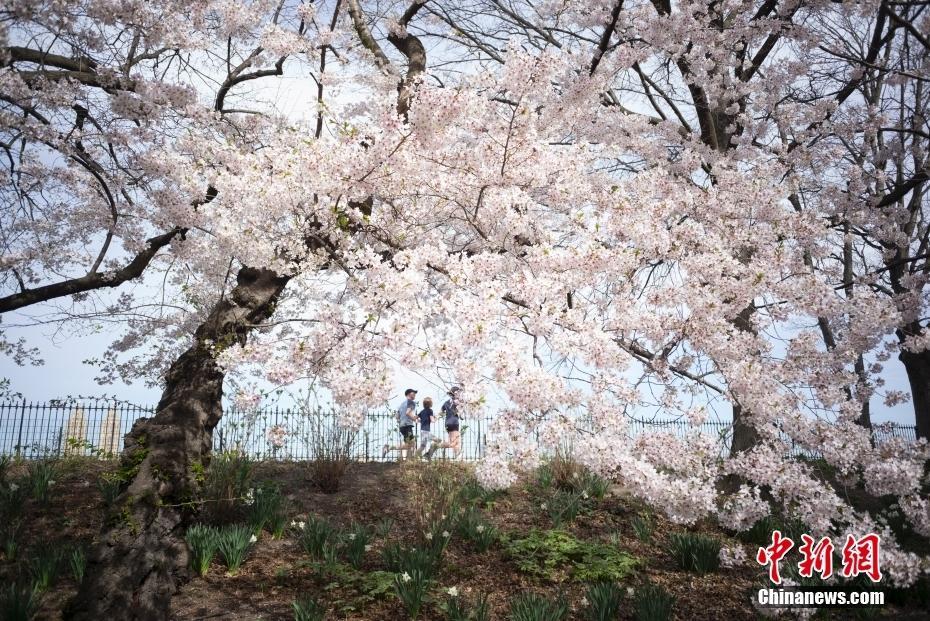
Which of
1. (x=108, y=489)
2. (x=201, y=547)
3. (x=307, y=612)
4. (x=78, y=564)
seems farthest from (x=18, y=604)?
(x=108, y=489)

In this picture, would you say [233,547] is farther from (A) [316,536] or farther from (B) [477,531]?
(B) [477,531]

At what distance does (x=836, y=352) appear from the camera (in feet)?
17.6

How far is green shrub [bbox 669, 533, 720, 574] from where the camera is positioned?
21.3ft

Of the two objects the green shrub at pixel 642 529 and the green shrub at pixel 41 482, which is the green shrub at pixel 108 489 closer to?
the green shrub at pixel 41 482

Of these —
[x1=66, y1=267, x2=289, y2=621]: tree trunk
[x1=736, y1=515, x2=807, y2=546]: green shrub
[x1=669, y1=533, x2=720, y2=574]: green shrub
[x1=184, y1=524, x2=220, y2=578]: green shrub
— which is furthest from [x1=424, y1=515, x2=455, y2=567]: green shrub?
[x1=736, y1=515, x2=807, y2=546]: green shrub

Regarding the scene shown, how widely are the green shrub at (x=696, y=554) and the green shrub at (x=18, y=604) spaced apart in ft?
20.9

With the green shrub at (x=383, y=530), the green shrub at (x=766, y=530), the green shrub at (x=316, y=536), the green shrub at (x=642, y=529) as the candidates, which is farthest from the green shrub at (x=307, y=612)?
the green shrub at (x=766, y=530)

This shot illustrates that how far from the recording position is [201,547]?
5930 mm

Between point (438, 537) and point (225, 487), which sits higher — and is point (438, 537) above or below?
below

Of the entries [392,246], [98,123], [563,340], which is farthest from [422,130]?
[98,123]

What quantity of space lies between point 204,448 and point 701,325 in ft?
17.9

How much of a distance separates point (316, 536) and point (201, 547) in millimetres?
1156

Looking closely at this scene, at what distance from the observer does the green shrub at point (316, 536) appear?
6238 mm

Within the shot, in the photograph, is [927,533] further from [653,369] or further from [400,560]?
[400,560]
